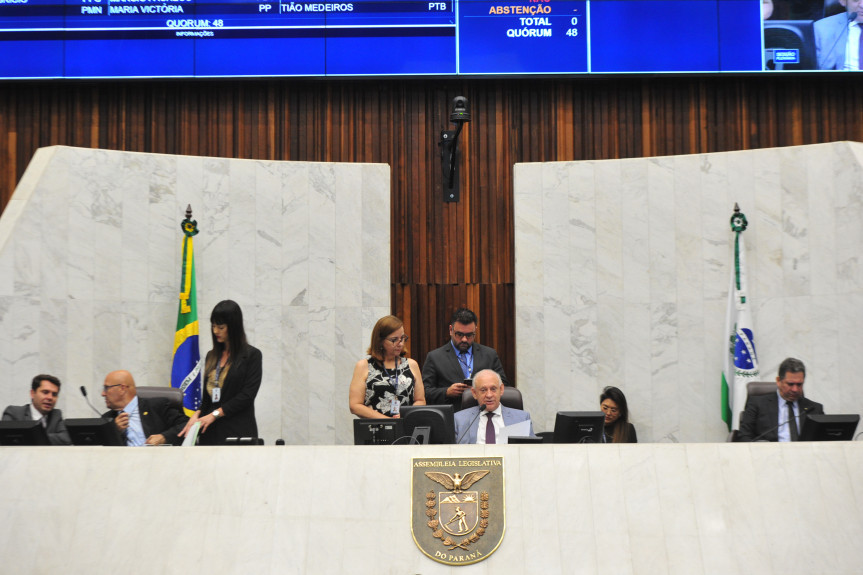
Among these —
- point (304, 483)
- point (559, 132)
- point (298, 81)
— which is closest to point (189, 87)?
point (298, 81)

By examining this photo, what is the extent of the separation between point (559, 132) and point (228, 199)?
2.50 m

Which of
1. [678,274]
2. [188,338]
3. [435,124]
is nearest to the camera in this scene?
[188,338]

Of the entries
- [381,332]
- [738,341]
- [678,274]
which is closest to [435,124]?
[678,274]

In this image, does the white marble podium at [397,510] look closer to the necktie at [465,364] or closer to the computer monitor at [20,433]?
the computer monitor at [20,433]

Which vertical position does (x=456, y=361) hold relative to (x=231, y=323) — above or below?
below

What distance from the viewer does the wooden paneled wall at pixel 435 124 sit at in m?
7.12

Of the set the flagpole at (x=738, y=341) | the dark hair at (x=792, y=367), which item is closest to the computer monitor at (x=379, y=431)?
the dark hair at (x=792, y=367)

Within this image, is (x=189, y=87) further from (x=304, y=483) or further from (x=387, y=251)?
(x=304, y=483)

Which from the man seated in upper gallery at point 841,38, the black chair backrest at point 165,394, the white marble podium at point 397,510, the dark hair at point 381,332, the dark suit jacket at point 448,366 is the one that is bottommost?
the white marble podium at point 397,510

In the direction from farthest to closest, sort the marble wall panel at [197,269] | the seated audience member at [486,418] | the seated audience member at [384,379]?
1. the marble wall panel at [197,269]
2. the seated audience member at [384,379]
3. the seated audience member at [486,418]

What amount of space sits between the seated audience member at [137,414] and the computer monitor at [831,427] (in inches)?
101

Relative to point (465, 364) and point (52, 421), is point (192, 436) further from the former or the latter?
point (465, 364)

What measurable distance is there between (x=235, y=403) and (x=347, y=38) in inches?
145

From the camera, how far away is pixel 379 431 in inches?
142
